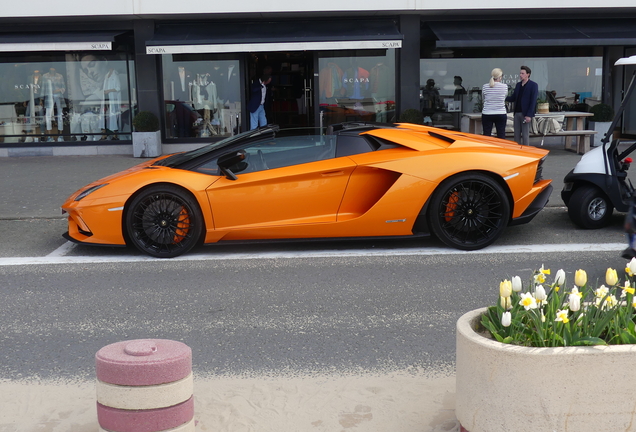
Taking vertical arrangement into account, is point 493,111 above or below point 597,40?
below

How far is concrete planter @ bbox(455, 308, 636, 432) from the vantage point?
2.86 meters

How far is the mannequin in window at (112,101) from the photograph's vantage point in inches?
667

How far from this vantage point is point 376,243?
7539mm

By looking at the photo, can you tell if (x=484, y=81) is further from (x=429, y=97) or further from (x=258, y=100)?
(x=258, y=100)

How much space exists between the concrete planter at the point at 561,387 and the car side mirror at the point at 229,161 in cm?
430

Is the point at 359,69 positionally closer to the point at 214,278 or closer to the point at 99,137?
the point at 99,137

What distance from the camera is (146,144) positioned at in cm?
1583

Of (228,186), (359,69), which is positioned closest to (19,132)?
(359,69)

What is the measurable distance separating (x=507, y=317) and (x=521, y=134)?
10853mm

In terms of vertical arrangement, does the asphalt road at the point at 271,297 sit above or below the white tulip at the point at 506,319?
below

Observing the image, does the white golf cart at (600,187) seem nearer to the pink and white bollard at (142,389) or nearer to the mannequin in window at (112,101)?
the pink and white bollard at (142,389)

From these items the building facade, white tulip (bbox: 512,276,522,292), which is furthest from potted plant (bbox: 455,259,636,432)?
the building facade

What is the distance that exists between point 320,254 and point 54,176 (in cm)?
764

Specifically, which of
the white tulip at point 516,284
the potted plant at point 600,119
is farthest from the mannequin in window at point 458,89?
the white tulip at point 516,284
